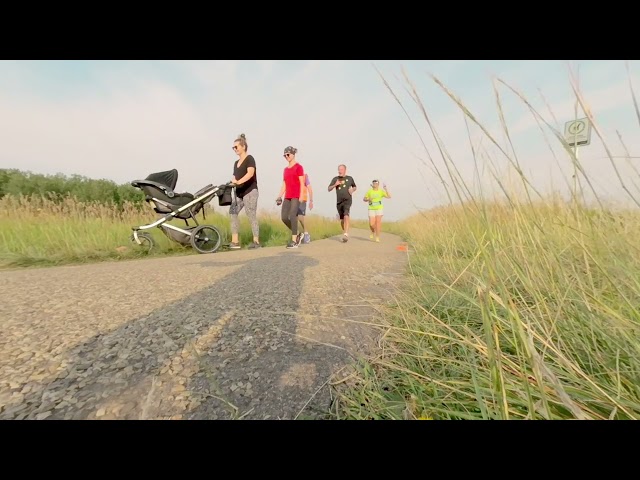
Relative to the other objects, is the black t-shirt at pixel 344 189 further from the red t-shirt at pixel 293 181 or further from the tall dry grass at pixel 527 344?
the tall dry grass at pixel 527 344

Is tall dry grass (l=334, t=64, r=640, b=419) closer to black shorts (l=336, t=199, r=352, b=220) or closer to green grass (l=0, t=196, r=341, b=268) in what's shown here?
green grass (l=0, t=196, r=341, b=268)

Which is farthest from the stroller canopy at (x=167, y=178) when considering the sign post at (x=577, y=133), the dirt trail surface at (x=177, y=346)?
the sign post at (x=577, y=133)

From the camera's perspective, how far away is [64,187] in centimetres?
1089

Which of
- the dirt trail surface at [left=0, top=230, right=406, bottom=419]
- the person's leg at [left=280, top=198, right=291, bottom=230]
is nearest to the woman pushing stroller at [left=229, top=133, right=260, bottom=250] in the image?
the person's leg at [left=280, top=198, right=291, bottom=230]

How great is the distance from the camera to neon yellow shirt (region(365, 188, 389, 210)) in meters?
7.21

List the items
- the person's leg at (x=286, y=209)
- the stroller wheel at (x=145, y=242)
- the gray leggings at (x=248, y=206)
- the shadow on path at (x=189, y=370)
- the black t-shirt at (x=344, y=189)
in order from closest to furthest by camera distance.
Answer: the shadow on path at (x=189, y=370) → the stroller wheel at (x=145, y=242) → the gray leggings at (x=248, y=206) → the person's leg at (x=286, y=209) → the black t-shirt at (x=344, y=189)

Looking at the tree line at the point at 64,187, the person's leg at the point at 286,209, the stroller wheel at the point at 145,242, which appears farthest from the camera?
the tree line at the point at 64,187

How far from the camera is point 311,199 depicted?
289 inches

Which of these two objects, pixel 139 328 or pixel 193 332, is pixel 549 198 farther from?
pixel 139 328

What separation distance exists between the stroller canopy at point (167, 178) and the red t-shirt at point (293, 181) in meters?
2.42

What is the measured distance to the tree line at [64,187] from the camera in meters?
9.88

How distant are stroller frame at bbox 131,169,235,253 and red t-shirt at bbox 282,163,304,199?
45.8 inches
